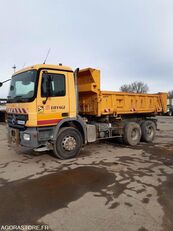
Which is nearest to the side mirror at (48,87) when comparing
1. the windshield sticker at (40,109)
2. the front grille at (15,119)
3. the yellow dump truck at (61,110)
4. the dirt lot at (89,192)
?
the yellow dump truck at (61,110)

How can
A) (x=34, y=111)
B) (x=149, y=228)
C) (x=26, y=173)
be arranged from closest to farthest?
(x=149, y=228), (x=26, y=173), (x=34, y=111)

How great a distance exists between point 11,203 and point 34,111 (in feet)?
9.28

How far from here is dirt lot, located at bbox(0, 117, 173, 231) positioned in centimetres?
334

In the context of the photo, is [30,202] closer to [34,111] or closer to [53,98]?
[34,111]

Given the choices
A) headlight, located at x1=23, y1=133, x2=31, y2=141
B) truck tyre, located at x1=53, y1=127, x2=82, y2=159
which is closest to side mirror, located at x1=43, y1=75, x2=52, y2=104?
headlight, located at x1=23, y1=133, x2=31, y2=141

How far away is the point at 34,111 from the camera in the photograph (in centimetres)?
619

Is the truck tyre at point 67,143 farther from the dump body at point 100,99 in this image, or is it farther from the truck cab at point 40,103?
the dump body at point 100,99

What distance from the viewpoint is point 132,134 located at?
935cm

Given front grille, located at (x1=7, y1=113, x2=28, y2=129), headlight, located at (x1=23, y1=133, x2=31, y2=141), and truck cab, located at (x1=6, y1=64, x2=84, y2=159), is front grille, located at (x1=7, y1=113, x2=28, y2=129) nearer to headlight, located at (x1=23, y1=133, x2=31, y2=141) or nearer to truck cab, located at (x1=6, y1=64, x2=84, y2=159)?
truck cab, located at (x1=6, y1=64, x2=84, y2=159)

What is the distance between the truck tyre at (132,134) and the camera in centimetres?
906

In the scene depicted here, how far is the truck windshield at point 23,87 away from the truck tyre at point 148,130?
575cm

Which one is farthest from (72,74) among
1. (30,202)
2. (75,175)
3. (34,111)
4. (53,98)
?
(30,202)

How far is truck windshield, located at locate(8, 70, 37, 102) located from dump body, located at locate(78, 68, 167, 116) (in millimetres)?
2151

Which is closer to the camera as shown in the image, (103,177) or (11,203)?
(11,203)
